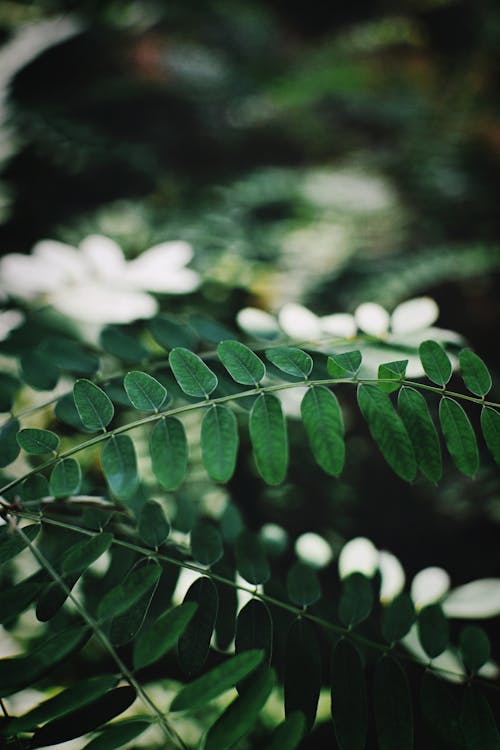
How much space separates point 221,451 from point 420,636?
19.0 inches

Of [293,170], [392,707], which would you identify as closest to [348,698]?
[392,707]

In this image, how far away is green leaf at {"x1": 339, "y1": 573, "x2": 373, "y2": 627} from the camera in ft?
2.72

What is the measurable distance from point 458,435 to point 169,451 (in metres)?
0.47

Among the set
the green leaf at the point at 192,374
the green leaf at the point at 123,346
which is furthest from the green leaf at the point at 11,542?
the green leaf at the point at 123,346

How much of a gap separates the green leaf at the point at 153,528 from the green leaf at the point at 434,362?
1.70ft

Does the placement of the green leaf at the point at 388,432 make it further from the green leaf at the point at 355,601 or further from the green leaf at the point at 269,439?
the green leaf at the point at 355,601

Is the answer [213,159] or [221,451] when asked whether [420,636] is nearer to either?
[221,451]

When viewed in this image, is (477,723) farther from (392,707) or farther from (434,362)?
(434,362)

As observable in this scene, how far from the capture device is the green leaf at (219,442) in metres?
0.74

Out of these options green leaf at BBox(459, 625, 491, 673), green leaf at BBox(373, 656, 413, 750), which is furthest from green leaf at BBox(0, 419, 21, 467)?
green leaf at BBox(459, 625, 491, 673)

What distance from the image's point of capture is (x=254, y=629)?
0.76 m

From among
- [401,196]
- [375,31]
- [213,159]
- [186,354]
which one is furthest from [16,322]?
[375,31]

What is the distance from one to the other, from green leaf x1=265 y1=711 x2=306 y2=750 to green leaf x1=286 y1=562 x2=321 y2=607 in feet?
0.78

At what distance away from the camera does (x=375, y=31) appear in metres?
3.13
